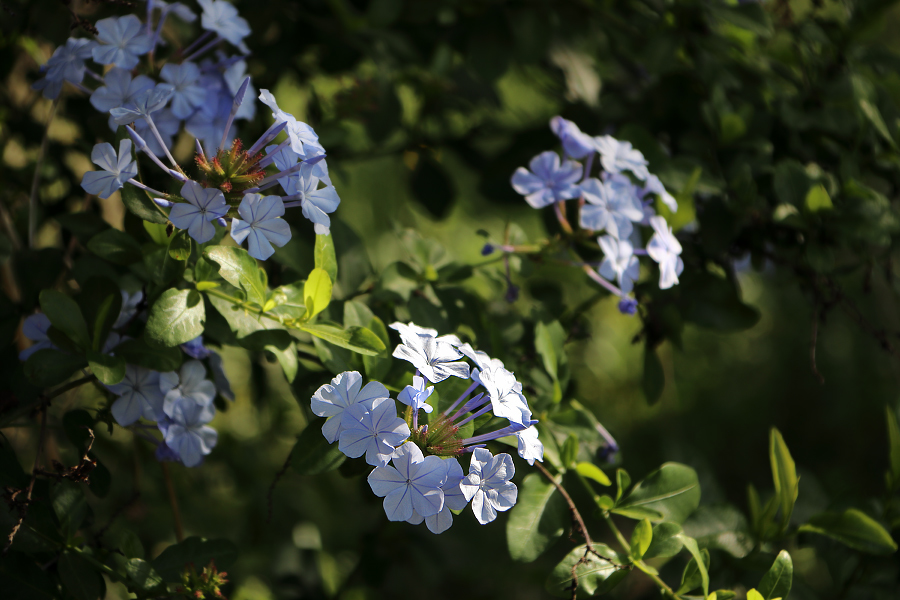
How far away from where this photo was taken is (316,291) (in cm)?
75

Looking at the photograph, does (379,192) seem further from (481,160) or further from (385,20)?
(385,20)

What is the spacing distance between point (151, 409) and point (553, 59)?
1.13m

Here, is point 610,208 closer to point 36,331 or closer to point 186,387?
point 186,387

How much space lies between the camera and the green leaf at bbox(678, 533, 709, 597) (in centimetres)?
76

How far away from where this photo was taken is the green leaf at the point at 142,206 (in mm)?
668

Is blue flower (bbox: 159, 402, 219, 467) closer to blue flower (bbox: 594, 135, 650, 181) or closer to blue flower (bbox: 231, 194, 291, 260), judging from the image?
blue flower (bbox: 231, 194, 291, 260)

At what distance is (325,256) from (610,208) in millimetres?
398

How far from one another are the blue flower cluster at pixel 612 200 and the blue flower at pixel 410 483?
1.26ft

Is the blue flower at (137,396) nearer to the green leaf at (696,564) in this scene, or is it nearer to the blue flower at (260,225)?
the blue flower at (260,225)

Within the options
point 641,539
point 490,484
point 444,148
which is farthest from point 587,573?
point 444,148

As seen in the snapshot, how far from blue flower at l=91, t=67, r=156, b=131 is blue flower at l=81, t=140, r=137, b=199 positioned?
0.18m

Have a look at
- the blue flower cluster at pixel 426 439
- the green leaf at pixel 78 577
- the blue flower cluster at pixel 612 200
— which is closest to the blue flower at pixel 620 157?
the blue flower cluster at pixel 612 200

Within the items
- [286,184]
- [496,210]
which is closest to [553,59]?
[286,184]

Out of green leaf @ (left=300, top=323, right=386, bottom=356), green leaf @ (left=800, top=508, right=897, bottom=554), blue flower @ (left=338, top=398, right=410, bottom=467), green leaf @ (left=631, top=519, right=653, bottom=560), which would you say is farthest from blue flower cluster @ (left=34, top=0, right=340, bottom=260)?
green leaf @ (left=800, top=508, right=897, bottom=554)
